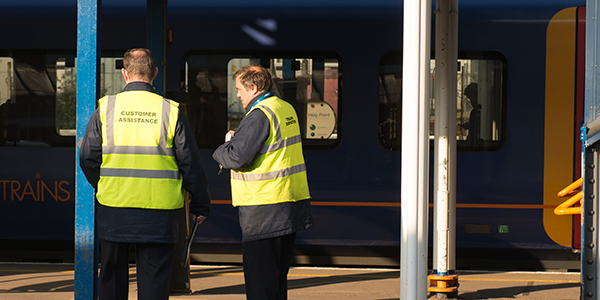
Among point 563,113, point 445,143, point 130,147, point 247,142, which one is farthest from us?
point 563,113

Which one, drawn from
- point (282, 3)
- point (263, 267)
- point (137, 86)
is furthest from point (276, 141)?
point (282, 3)

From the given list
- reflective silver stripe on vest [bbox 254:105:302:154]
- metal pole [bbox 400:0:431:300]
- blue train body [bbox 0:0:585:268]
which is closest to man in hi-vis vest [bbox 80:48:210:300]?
reflective silver stripe on vest [bbox 254:105:302:154]

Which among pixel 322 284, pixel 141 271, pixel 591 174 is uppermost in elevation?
pixel 591 174

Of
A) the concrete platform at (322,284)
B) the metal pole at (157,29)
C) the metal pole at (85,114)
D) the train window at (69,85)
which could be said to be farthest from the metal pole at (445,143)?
the train window at (69,85)

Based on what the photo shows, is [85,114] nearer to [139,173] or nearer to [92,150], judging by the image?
[92,150]

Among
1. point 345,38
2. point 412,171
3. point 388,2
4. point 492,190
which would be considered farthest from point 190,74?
point 412,171

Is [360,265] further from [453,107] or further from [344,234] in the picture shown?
[453,107]

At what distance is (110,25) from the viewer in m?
6.63

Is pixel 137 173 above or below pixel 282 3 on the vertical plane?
below

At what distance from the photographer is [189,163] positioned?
332 centimetres

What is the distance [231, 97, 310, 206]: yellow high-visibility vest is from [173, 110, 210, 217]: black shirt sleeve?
224mm

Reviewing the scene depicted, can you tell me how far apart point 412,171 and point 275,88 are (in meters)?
3.33

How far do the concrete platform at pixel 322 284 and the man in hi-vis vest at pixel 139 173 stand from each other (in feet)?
5.72

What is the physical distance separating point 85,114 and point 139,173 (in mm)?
654
